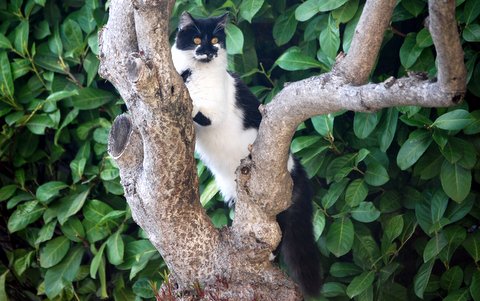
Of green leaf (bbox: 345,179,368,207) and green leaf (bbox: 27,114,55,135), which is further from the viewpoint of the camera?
green leaf (bbox: 27,114,55,135)

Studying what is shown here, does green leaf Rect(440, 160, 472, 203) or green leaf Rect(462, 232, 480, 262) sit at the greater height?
green leaf Rect(440, 160, 472, 203)

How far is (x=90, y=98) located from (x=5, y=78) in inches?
15.8

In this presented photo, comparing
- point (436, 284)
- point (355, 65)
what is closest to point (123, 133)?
point (355, 65)

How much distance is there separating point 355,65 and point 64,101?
1913 mm

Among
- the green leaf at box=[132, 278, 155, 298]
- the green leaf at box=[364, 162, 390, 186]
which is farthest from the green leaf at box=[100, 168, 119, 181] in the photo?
the green leaf at box=[364, 162, 390, 186]

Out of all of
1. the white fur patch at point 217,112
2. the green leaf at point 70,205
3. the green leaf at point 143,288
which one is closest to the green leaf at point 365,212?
the white fur patch at point 217,112

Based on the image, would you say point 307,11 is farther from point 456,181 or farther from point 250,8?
point 456,181

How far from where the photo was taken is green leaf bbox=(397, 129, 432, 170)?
2.54 m

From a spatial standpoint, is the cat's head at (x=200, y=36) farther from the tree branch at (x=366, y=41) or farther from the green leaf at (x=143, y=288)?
the green leaf at (x=143, y=288)

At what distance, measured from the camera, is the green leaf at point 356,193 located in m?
2.69

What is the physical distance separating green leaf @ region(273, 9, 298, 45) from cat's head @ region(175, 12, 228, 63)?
38 centimetres

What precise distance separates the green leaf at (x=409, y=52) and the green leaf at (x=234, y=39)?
61 centimetres

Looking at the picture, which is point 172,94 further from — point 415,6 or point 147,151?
point 415,6

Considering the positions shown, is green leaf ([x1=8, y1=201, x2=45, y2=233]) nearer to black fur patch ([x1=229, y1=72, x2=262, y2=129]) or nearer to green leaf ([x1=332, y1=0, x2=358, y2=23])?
black fur patch ([x1=229, y1=72, x2=262, y2=129])
